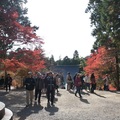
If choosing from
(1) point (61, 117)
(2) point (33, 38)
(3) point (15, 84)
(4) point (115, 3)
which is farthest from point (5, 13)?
(3) point (15, 84)

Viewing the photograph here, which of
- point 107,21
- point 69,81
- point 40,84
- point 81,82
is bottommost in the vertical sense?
point 40,84

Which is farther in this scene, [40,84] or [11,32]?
[11,32]

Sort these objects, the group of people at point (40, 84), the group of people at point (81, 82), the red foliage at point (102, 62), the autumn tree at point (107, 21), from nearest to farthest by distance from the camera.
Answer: the group of people at point (40, 84)
the group of people at point (81, 82)
the autumn tree at point (107, 21)
the red foliage at point (102, 62)

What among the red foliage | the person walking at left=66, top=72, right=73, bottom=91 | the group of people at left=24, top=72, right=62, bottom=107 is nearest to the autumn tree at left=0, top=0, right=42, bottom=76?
the person walking at left=66, top=72, right=73, bottom=91

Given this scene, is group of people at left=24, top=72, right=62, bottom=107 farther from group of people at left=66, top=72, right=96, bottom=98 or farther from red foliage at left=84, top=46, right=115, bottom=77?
red foliage at left=84, top=46, right=115, bottom=77

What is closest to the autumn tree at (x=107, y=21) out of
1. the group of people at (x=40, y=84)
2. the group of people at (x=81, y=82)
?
the group of people at (x=81, y=82)

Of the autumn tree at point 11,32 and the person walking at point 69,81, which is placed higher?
the autumn tree at point 11,32

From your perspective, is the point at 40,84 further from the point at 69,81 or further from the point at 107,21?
the point at 107,21

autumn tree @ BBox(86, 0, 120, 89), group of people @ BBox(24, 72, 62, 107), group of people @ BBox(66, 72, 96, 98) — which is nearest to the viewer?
group of people @ BBox(24, 72, 62, 107)

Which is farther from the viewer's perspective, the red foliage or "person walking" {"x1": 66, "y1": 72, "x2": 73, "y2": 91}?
the red foliage

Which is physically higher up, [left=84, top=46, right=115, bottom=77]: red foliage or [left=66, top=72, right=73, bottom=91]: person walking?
[left=84, top=46, right=115, bottom=77]: red foliage

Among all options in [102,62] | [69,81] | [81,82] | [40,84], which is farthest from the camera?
[102,62]

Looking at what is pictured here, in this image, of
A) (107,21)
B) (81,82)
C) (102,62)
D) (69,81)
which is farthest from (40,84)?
(102,62)

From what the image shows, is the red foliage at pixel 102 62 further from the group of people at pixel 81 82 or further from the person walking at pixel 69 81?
the person walking at pixel 69 81
